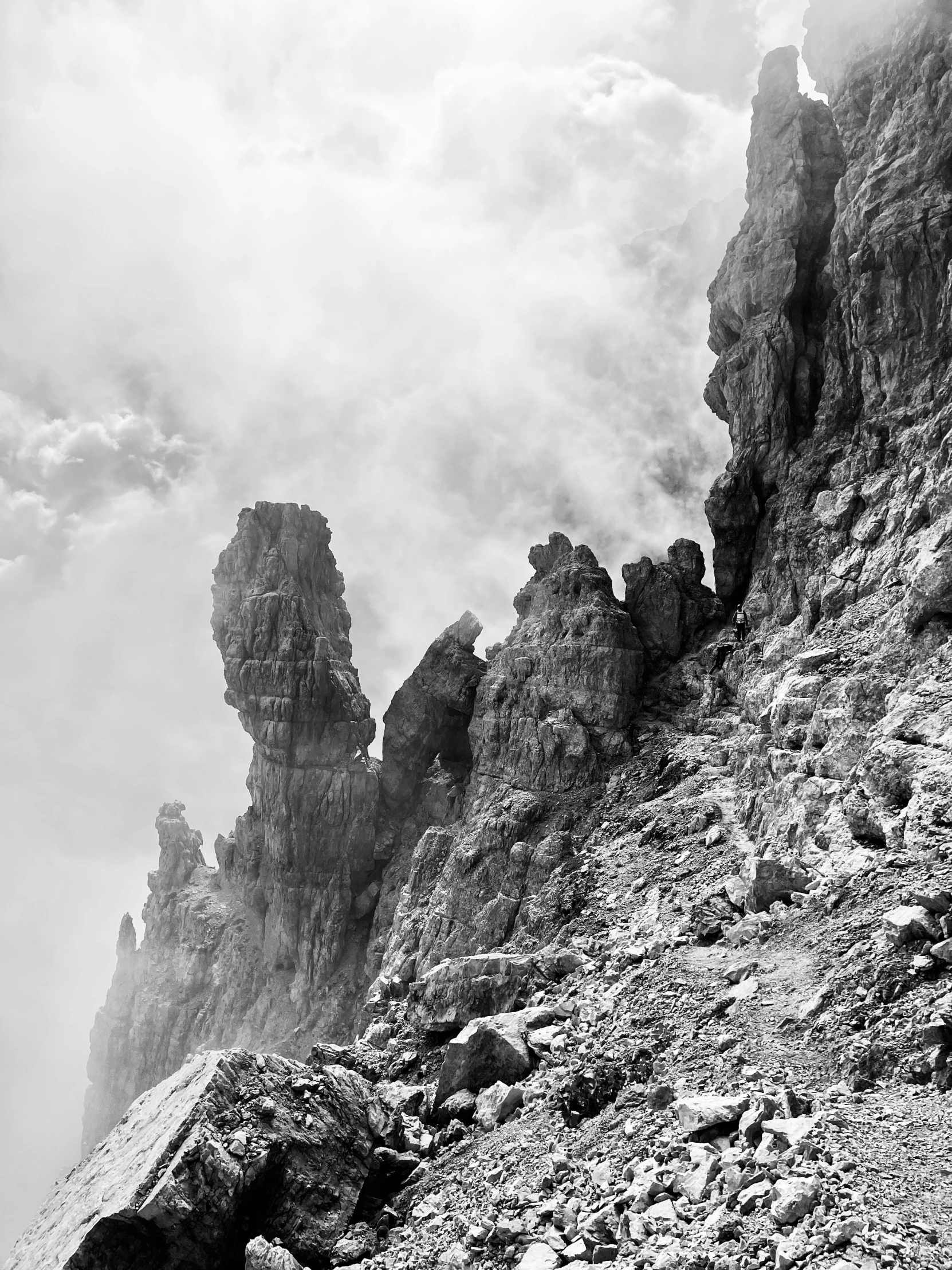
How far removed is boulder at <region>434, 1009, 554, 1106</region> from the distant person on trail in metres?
33.9

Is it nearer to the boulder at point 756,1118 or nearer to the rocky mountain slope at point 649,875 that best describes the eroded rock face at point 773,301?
the rocky mountain slope at point 649,875

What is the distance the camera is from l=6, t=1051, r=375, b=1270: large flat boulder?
15.9 metres

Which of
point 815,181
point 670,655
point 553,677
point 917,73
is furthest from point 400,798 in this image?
point 917,73

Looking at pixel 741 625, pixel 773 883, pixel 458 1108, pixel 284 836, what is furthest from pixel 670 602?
pixel 458 1108

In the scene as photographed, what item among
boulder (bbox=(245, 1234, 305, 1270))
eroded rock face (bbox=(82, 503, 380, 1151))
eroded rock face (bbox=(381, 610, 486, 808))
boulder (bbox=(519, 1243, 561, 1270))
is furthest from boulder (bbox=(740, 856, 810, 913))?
eroded rock face (bbox=(82, 503, 380, 1151))

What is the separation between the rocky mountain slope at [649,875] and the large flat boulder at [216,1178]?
0.09 meters

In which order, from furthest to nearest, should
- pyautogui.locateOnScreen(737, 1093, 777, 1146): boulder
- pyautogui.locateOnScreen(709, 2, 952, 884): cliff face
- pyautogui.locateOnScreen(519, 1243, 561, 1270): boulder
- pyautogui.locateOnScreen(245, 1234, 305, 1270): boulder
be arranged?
pyautogui.locateOnScreen(709, 2, 952, 884): cliff face → pyautogui.locateOnScreen(245, 1234, 305, 1270): boulder → pyautogui.locateOnScreen(737, 1093, 777, 1146): boulder → pyautogui.locateOnScreen(519, 1243, 561, 1270): boulder

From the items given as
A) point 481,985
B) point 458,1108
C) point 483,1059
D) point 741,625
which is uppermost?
point 741,625

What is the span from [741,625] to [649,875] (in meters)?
21.6

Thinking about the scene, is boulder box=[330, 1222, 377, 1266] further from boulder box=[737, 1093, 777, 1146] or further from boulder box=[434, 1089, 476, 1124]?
boulder box=[737, 1093, 777, 1146]

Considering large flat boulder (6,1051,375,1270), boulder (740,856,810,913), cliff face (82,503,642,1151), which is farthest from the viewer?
cliff face (82,503,642,1151)

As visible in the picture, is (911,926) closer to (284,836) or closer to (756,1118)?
(756,1118)

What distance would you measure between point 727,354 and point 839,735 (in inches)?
1373

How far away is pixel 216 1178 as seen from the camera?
54.4ft
